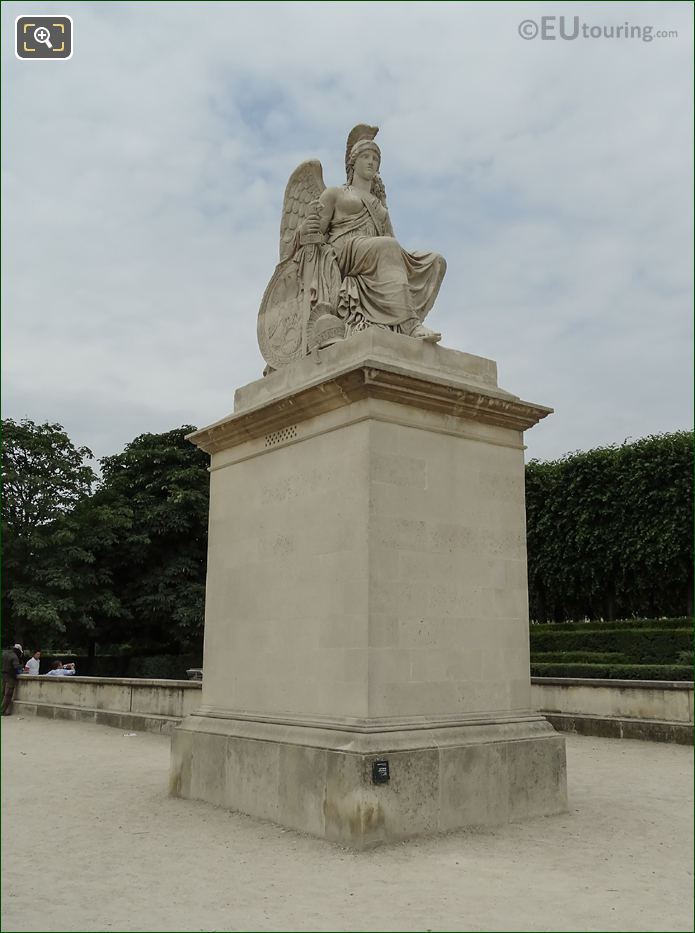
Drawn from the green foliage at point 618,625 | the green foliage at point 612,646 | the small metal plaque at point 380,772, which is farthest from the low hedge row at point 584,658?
the small metal plaque at point 380,772

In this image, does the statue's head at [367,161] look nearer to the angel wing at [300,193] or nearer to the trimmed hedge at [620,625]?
the angel wing at [300,193]

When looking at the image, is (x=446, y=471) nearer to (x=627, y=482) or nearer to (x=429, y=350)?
(x=429, y=350)

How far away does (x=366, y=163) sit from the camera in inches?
418

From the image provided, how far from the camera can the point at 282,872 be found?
22.0 feet

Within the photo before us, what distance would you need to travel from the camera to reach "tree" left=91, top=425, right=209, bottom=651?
33625mm

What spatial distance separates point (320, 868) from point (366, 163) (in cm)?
782

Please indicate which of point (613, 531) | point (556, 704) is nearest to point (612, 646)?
point (613, 531)

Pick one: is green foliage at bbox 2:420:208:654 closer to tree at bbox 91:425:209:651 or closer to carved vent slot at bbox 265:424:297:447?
tree at bbox 91:425:209:651

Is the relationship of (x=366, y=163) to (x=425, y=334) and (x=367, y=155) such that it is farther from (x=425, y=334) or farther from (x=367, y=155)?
(x=425, y=334)

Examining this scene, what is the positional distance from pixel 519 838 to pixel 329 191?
7.39 m

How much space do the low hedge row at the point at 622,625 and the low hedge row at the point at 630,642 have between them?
0.59 m

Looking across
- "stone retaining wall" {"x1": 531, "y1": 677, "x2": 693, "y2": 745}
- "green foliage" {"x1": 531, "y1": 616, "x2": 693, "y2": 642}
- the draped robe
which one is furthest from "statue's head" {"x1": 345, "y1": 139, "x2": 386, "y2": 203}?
"green foliage" {"x1": 531, "y1": 616, "x2": 693, "y2": 642}

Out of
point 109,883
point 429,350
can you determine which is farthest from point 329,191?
point 109,883

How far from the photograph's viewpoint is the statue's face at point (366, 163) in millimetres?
10633
